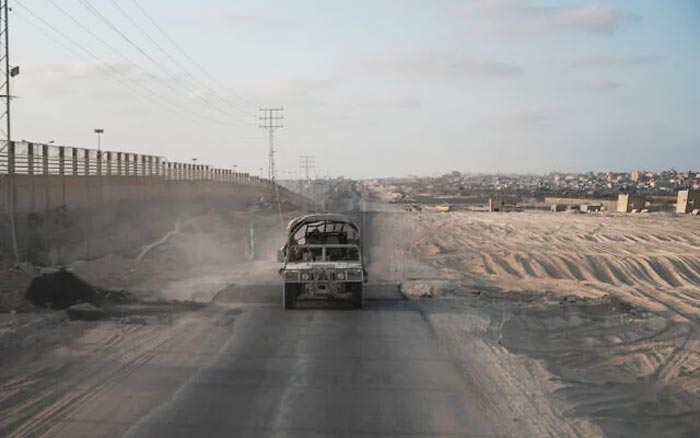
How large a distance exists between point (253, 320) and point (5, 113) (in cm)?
1403

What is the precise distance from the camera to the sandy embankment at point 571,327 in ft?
29.3

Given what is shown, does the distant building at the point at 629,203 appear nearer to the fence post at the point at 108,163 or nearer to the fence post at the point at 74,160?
the fence post at the point at 108,163

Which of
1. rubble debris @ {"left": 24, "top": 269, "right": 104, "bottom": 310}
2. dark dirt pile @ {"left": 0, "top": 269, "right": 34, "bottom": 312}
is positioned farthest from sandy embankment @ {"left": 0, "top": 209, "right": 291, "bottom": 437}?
rubble debris @ {"left": 24, "top": 269, "right": 104, "bottom": 310}

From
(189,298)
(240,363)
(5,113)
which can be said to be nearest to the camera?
(240,363)

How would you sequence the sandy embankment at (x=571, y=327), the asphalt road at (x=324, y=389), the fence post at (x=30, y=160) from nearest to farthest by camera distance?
the asphalt road at (x=324, y=389) < the sandy embankment at (x=571, y=327) < the fence post at (x=30, y=160)

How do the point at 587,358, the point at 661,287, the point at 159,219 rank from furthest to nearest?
the point at 159,219, the point at 661,287, the point at 587,358

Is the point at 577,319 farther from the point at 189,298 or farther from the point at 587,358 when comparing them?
the point at 189,298

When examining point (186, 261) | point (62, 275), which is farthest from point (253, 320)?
point (186, 261)

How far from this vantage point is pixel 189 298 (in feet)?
60.2

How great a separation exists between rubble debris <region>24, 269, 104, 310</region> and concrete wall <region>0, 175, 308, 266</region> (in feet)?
17.6

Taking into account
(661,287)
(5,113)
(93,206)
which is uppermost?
(5,113)

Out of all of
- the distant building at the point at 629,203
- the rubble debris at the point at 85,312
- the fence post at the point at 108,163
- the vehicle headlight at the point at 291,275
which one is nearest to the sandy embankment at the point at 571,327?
the vehicle headlight at the point at 291,275

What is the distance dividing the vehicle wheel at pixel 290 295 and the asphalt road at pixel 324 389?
75.8 inches

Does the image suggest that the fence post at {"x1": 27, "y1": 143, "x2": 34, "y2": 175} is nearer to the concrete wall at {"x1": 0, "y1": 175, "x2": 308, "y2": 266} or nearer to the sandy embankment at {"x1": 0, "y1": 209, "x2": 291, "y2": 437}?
the concrete wall at {"x1": 0, "y1": 175, "x2": 308, "y2": 266}
